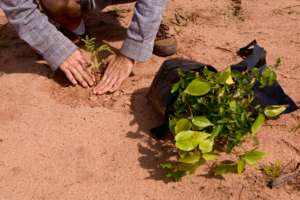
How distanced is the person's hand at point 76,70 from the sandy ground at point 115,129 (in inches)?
2.6

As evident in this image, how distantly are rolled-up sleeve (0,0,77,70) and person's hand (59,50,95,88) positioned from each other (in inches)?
1.2

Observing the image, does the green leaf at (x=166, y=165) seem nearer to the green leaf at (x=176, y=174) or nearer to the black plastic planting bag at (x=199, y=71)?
the green leaf at (x=176, y=174)

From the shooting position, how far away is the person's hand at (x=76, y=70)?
2482mm

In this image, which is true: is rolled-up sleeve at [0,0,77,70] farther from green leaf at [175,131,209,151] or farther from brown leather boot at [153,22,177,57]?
green leaf at [175,131,209,151]

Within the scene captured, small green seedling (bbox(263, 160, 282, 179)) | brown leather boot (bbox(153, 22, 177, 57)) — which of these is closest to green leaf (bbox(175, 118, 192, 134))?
small green seedling (bbox(263, 160, 282, 179))

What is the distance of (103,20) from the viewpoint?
10.8ft

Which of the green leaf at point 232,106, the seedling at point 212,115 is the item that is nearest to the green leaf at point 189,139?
the seedling at point 212,115

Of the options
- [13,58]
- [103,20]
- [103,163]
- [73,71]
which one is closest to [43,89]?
[73,71]

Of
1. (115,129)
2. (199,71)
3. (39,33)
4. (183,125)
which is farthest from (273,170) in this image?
(39,33)

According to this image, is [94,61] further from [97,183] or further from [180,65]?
[97,183]

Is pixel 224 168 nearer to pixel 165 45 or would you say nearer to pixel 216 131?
pixel 216 131

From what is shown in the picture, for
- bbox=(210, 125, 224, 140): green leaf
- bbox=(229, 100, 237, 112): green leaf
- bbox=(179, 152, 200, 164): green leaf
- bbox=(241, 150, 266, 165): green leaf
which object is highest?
bbox=(229, 100, 237, 112): green leaf

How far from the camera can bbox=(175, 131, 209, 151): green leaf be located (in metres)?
1.69

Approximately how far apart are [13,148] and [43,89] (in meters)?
0.51
